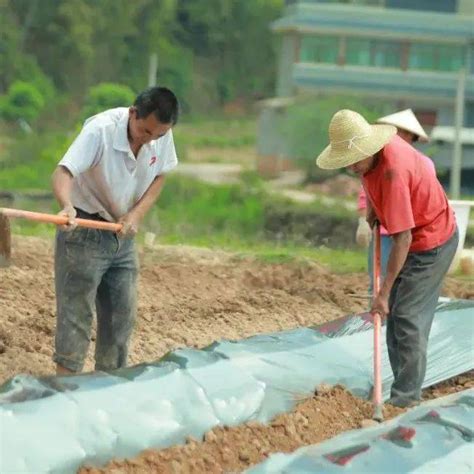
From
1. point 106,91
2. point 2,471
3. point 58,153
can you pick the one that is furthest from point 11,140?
point 2,471

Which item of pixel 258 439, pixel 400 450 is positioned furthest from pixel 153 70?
pixel 400 450

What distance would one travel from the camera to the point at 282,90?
33.7m

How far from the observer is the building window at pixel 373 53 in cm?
3147

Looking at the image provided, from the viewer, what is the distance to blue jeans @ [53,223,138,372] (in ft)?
17.0

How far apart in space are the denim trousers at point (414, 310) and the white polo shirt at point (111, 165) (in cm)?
118

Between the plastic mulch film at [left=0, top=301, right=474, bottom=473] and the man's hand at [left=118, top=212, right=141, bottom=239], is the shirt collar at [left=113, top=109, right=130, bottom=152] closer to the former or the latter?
the man's hand at [left=118, top=212, right=141, bottom=239]

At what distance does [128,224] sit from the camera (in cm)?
518

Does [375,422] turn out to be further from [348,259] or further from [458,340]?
[348,259]

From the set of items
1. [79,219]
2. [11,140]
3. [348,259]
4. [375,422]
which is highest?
[79,219]

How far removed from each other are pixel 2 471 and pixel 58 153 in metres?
22.4

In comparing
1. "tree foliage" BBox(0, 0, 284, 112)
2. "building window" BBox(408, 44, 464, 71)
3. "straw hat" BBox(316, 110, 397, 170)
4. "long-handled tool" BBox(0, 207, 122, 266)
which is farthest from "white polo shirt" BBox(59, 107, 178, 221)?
"tree foliage" BBox(0, 0, 284, 112)

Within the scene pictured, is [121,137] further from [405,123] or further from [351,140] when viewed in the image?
[405,123]

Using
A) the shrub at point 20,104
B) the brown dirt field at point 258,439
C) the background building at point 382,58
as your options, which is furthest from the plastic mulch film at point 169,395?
the shrub at point 20,104

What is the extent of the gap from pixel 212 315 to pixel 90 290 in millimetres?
2439
